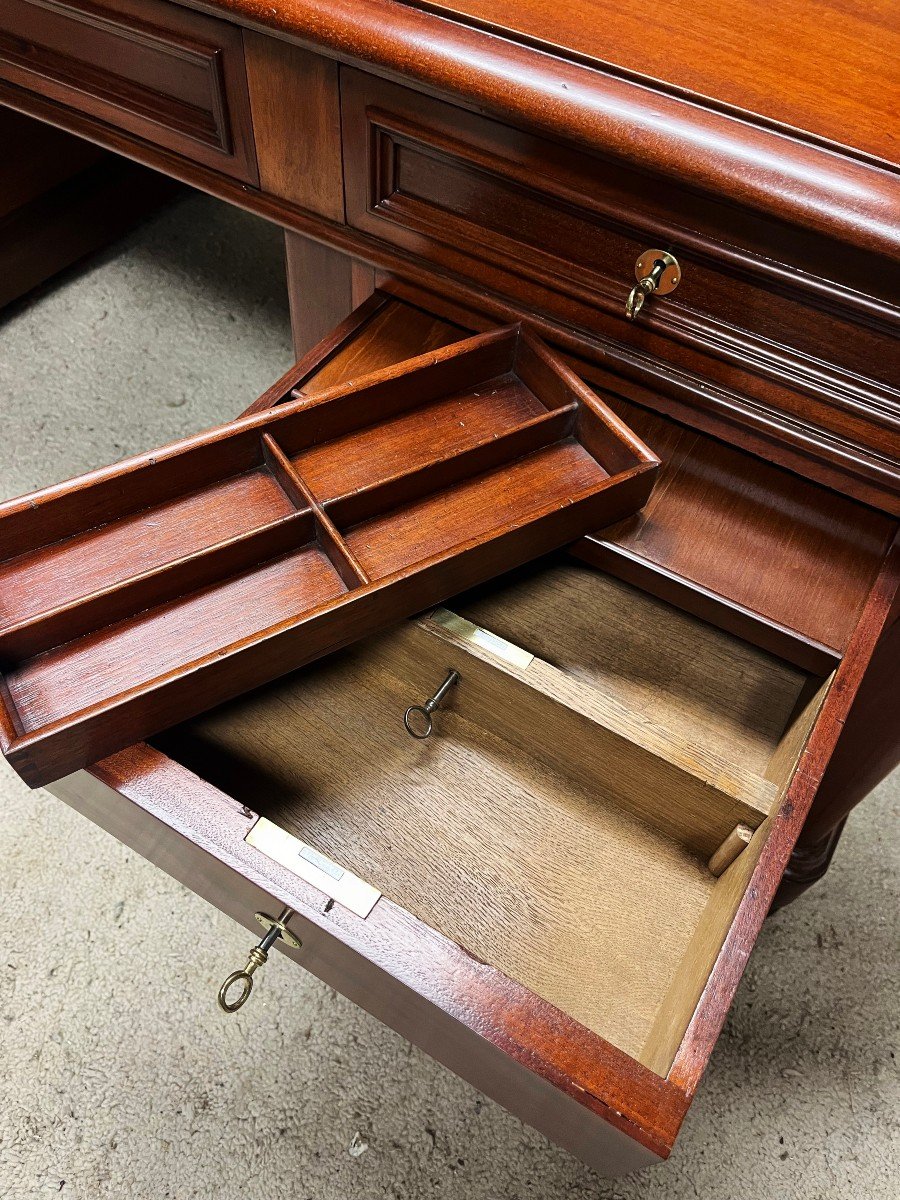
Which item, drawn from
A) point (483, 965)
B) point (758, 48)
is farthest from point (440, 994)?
point (758, 48)

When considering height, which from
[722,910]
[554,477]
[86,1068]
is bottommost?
[86,1068]

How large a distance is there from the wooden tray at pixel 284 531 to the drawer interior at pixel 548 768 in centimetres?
7

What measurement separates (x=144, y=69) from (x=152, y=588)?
0.41 metres

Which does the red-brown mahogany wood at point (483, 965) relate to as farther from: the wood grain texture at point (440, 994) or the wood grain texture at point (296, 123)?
the wood grain texture at point (296, 123)

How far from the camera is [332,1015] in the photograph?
0.82 meters

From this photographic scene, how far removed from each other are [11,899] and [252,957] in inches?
18.7

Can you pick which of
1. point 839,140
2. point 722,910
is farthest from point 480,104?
point 722,910

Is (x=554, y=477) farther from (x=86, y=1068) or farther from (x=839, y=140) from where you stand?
(x=86, y=1068)

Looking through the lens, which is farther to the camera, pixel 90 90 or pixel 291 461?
pixel 90 90

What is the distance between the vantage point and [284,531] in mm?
542

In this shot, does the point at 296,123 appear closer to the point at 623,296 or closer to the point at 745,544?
the point at 623,296

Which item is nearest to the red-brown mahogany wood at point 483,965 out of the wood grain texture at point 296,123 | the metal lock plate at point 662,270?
the metal lock plate at point 662,270

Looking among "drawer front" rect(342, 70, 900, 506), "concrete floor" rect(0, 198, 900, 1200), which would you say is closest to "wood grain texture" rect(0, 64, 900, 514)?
"drawer front" rect(342, 70, 900, 506)

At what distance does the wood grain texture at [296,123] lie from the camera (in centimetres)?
58
